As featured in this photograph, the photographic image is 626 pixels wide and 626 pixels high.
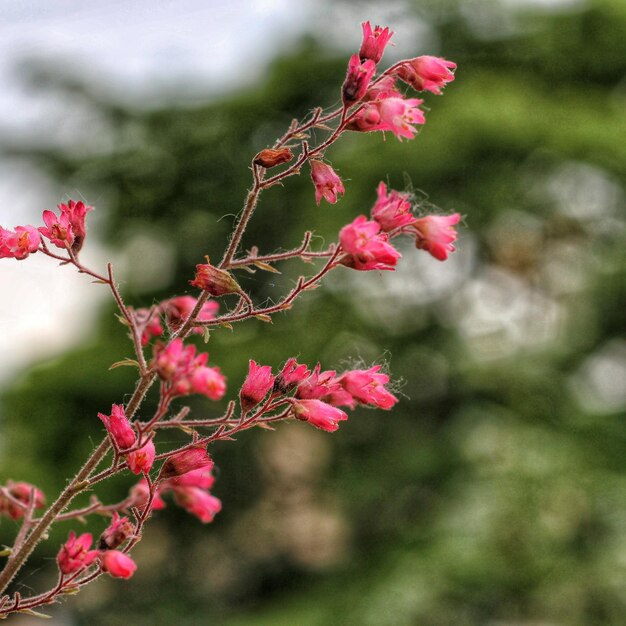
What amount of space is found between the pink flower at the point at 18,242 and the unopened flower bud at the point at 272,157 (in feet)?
1.14

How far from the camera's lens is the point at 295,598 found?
7855mm

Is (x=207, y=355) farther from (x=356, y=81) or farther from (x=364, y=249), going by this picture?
(x=356, y=81)

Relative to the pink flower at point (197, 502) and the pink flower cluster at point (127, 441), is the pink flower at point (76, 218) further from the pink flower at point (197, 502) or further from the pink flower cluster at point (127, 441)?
the pink flower at point (197, 502)

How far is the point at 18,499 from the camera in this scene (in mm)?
1404

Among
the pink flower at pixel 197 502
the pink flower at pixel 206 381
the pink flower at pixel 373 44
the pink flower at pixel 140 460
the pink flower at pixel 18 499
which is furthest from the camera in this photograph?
the pink flower at pixel 197 502

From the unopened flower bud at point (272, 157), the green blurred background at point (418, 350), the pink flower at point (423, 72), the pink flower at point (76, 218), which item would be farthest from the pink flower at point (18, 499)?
the green blurred background at point (418, 350)

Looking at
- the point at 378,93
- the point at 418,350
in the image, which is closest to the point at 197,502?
the point at 378,93

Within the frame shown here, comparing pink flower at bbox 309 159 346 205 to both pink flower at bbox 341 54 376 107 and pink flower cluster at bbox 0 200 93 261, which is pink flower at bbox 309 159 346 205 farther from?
pink flower cluster at bbox 0 200 93 261

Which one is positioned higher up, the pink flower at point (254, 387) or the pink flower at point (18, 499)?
the pink flower at point (254, 387)

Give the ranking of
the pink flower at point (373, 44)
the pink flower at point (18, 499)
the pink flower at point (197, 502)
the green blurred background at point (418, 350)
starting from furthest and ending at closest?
1. the green blurred background at point (418, 350)
2. the pink flower at point (197, 502)
3. the pink flower at point (18, 499)
4. the pink flower at point (373, 44)

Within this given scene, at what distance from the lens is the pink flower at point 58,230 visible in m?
1.27

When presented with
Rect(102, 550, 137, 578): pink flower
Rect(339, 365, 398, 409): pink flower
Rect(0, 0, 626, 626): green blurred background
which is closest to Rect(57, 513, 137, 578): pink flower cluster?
Rect(102, 550, 137, 578): pink flower

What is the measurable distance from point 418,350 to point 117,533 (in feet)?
24.6

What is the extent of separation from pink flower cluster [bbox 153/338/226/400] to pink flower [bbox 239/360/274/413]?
212 millimetres
